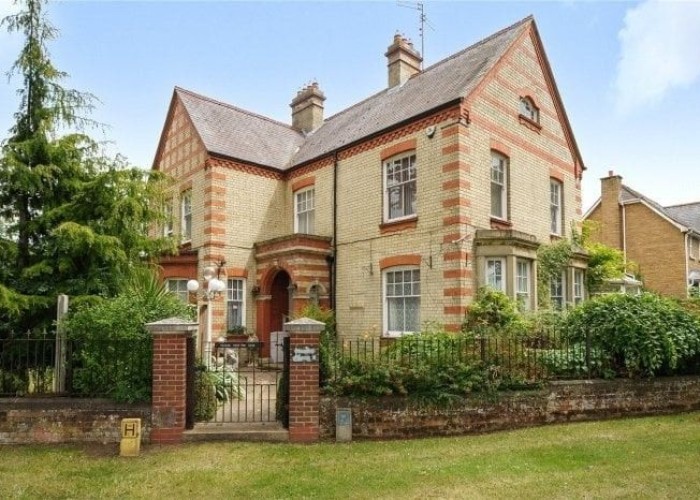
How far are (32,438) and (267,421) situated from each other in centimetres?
340

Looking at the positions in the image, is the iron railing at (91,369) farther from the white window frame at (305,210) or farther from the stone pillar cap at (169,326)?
the white window frame at (305,210)

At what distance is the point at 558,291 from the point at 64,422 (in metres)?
13.0

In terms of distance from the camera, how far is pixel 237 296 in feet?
56.6

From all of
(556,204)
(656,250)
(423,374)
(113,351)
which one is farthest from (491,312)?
(656,250)

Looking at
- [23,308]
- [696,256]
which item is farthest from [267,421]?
[696,256]

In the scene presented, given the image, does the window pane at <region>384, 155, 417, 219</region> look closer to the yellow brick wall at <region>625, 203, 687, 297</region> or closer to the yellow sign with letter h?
the yellow sign with letter h

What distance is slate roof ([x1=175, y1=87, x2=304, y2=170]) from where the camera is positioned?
18016mm

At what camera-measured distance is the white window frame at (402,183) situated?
14219 mm

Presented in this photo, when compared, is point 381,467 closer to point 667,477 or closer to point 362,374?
point 362,374

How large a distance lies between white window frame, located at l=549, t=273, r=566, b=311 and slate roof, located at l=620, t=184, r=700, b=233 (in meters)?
15.1

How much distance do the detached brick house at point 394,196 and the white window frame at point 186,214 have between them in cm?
6

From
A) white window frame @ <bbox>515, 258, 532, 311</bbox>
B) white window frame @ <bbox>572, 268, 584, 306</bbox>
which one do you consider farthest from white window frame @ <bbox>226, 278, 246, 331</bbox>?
white window frame @ <bbox>572, 268, 584, 306</bbox>

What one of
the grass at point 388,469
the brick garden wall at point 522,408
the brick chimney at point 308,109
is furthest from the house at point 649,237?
the grass at point 388,469

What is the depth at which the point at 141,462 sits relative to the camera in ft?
21.9
